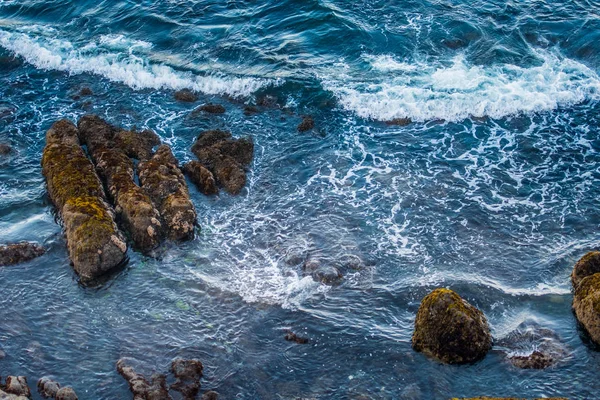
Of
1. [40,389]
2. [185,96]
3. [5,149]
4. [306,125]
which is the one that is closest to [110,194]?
[5,149]

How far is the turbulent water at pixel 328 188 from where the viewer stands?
1526cm

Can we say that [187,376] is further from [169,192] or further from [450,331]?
[169,192]

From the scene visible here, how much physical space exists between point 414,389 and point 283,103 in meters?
16.5

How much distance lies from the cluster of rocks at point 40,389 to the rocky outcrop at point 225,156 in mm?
9554

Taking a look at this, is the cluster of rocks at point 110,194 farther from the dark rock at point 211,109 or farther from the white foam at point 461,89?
the white foam at point 461,89

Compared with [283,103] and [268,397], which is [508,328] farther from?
[283,103]

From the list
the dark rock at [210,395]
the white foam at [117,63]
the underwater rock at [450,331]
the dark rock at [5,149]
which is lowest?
the dark rock at [210,395]

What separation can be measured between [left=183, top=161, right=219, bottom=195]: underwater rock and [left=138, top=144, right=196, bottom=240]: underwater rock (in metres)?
0.54

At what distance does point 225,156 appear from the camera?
23.4 meters

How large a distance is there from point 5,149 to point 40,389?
44.6 ft

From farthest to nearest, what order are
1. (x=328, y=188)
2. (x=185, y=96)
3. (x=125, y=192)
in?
(x=185, y=96)
(x=328, y=188)
(x=125, y=192)

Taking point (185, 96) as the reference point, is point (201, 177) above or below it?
below

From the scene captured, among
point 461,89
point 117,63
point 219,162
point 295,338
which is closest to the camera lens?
point 295,338

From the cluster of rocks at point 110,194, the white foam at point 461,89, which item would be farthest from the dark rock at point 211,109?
the white foam at point 461,89
